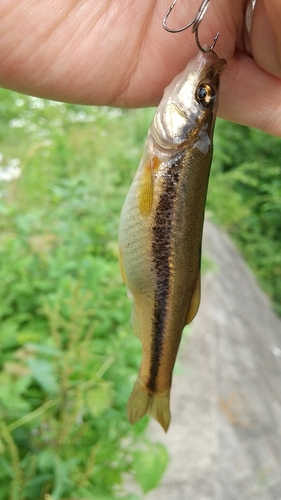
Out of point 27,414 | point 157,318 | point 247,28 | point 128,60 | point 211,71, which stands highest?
point 247,28

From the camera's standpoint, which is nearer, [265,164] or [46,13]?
[46,13]

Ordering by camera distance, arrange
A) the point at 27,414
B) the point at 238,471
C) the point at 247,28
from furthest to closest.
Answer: the point at 238,471 → the point at 27,414 → the point at 247,28

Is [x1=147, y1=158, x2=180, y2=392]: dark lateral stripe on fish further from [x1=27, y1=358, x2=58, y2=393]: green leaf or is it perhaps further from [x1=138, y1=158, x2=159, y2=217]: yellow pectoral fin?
[x1=27, y1=358, x2=58, y2=393]: green leaf

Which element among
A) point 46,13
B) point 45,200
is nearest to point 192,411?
point 45,200

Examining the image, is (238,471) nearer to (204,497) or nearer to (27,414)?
(204,497)

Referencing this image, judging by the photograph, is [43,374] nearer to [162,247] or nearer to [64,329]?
[64,329]

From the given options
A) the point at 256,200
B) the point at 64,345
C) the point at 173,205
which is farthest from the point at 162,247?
the point at 256,200

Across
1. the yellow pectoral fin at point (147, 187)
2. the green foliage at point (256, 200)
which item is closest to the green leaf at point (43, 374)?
the yellow pectoral fin at point (147, 187)
